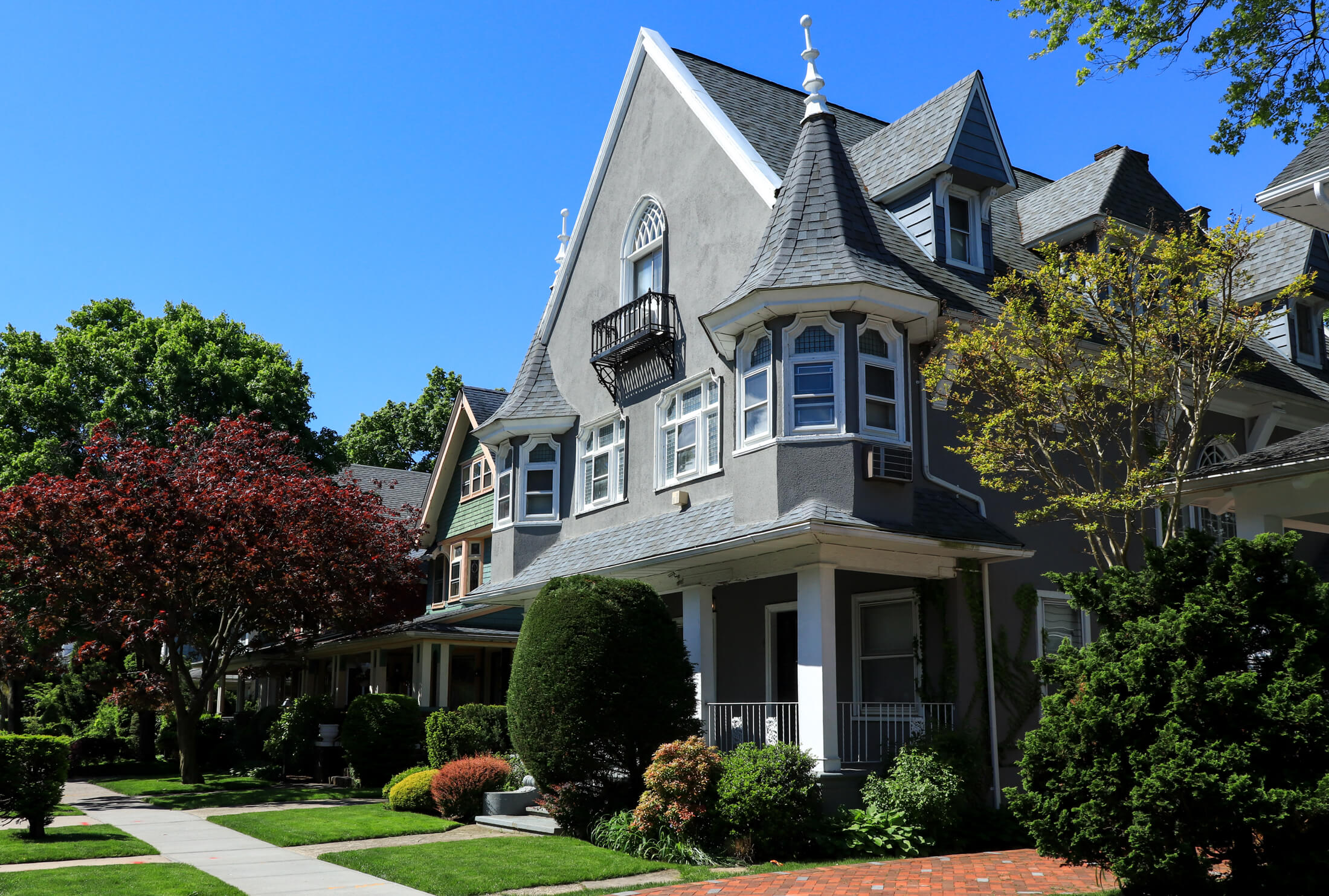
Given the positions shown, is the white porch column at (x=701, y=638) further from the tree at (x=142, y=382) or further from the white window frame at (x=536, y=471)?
the tree at (x=142, y=382)

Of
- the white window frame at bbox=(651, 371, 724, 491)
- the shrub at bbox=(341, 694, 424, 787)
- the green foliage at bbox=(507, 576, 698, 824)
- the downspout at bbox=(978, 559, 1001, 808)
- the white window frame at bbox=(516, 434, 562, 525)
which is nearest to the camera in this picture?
the green foliage at bbox=(507, 576, 698, 824)

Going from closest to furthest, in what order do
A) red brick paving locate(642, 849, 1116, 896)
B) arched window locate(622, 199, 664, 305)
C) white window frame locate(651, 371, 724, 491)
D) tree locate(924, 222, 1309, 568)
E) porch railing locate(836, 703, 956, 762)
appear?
red brick paving locate(642, 849, 1116, 896) → tree locate(924, 222, 1309, 568) → porch railing locate(836, 703, 956, 762) → white window frame locate(651, 371, 724, 491) → arched window locate(622, 199, 664, 305)

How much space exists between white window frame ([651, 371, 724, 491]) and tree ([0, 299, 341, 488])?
17.2m

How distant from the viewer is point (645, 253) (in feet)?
63.3

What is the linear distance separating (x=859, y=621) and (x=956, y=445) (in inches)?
115

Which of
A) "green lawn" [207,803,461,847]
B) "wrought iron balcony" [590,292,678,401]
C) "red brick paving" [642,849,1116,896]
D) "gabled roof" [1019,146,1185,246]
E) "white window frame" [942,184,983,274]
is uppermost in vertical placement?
"gabled roof" [1019,146,1185,246]

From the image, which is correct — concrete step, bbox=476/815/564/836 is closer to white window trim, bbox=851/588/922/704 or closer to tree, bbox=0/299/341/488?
white window trim, bbox=851/588/922/704

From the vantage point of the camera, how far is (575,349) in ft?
69.5

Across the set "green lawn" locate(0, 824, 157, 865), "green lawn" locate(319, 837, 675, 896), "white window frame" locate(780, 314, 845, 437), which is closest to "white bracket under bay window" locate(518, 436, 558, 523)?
"white window frame" locate(780, 314, 845, 437)

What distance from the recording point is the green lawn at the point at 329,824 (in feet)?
46.8

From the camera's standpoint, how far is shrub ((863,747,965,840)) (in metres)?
12.6

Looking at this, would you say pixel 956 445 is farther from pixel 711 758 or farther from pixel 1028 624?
pixel 711 758

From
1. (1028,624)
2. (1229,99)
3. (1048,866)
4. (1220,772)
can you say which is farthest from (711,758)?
(1229,99)

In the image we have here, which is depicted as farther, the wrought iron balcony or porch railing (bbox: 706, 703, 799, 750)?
the wrought iron balcony
